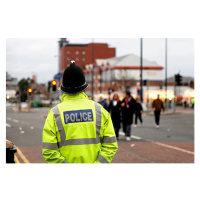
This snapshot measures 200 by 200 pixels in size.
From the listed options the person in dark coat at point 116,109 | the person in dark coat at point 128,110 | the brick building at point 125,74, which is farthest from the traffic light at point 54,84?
the brick building at point 125,74

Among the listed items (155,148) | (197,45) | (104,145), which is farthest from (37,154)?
(104,145)

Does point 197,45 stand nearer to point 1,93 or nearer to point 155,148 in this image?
point 1,93

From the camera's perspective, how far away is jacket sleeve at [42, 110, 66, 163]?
3504 millimetres

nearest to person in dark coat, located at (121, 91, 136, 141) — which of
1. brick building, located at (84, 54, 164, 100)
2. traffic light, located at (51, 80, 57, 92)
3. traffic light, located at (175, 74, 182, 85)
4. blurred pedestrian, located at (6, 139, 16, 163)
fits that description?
traffic light, located at (51, 80, 57, 92)

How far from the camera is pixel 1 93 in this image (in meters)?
6.04

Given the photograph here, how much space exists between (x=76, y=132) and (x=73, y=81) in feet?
1.44

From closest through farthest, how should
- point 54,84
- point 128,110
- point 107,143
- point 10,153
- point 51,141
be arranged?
point 51,141 < point 107,143 < point 10,153 < point 128,110 < point 54,84

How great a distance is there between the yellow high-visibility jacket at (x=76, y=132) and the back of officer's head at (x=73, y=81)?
6 centimetres

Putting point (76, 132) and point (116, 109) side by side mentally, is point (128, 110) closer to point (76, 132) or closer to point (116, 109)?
point (116, 109)

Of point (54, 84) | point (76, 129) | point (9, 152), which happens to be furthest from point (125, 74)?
point (76, 129)

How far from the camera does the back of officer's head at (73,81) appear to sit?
3580 mm

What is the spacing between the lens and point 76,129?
3.54 metres

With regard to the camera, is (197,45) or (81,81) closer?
(81,81)

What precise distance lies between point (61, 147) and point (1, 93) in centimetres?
274
